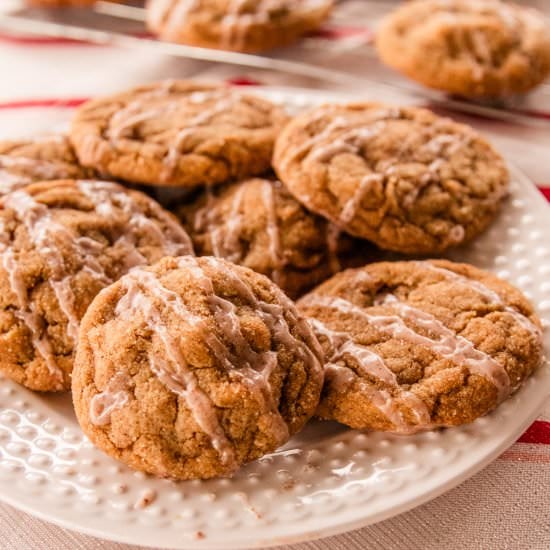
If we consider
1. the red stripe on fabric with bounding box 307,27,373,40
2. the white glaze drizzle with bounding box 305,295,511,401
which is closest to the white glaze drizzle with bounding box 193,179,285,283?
the white glaze drizzle with bounding box 305,295,511,401

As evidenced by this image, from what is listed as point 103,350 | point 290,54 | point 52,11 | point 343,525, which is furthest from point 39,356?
point 52,11

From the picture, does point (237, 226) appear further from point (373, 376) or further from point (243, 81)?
point (243, 81)

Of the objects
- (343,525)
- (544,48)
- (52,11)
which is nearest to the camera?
(343,525)

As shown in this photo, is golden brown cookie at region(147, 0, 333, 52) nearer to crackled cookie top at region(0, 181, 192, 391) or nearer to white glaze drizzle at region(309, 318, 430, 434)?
crackled cookie top at region(0, 181, 192, 391)

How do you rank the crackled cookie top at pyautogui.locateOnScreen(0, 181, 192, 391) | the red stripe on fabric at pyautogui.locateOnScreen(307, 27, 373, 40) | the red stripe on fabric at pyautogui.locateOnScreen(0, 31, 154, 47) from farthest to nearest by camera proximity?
the red stripe on fabric at pyautogui.locateOnScreen(0, 31, 154, 47)
the red stripe on fabric at pyautogui.locateOnScreen(307, 27, 373, 40)
the crackled cookie top at pyautogui.locateOnScreen(0, 181, 192, 391)

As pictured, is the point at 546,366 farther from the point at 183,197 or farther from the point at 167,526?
the point at 183,197

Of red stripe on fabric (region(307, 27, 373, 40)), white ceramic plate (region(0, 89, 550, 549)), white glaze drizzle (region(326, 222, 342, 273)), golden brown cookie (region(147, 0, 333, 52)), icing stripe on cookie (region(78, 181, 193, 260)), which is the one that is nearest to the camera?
white ceramic plate (region(0, 89, 550, 549))

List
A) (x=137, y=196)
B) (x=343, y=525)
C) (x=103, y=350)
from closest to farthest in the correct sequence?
(x=343, y=525)
(x=103, y=350)
(x=137, y=196)
